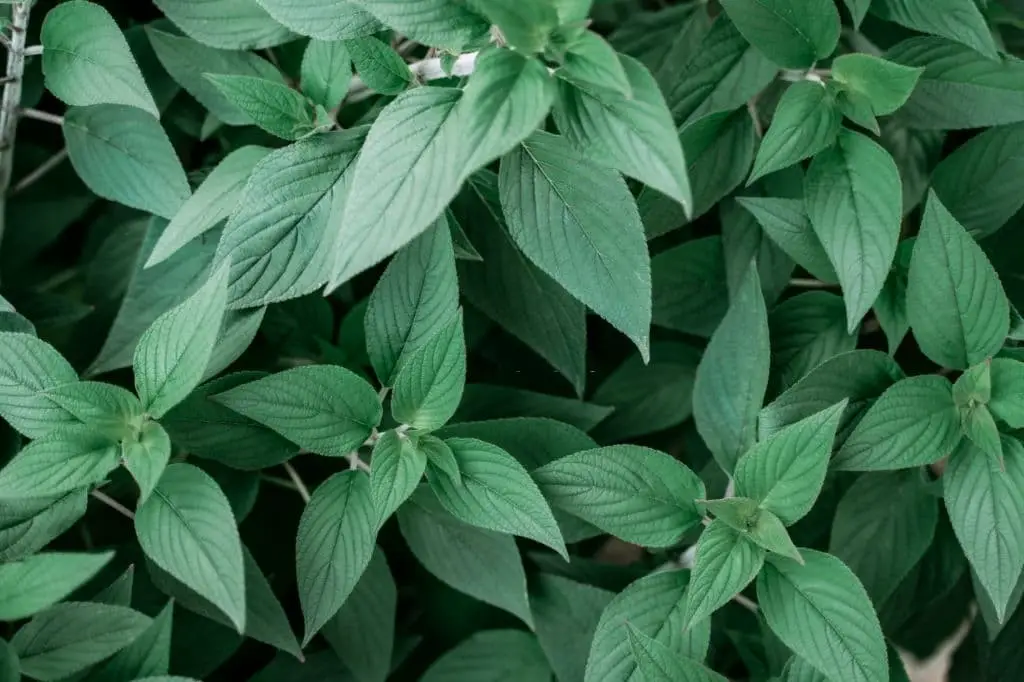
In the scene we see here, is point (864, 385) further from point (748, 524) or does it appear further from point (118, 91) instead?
point (118, 91)

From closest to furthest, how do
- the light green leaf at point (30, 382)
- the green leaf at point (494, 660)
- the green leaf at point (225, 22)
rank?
the light green leaf at point (30, 382) → the green leaf at point (225, 22) → the green leaf at point (494, 660)

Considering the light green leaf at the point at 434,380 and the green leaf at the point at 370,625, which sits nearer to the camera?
the light green leaf at the point at 434,380

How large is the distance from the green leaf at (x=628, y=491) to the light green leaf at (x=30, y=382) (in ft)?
1.10

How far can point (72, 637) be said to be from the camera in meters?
0.67

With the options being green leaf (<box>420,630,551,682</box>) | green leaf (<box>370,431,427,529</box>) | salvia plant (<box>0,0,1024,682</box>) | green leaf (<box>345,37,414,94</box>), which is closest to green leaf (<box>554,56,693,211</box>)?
salvia plant (<box>0,0,1024,682</box>)

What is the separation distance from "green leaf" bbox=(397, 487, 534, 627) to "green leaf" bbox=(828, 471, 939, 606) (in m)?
0.27

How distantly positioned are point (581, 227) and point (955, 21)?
0.31m

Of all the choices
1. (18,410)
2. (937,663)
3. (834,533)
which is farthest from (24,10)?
(937,663)

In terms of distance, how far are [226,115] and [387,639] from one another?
0.46 m

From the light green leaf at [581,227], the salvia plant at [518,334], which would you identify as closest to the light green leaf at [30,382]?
the salvia plant at [518,334]

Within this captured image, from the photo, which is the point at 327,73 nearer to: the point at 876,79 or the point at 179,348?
the point at 179,348

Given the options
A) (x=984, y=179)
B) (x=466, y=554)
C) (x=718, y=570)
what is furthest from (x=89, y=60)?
(x=984, y=179)

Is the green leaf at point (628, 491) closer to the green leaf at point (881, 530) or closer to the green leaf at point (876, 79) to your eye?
the green leaf at point (881, 530)

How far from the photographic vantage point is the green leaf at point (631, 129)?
21.2 inches
